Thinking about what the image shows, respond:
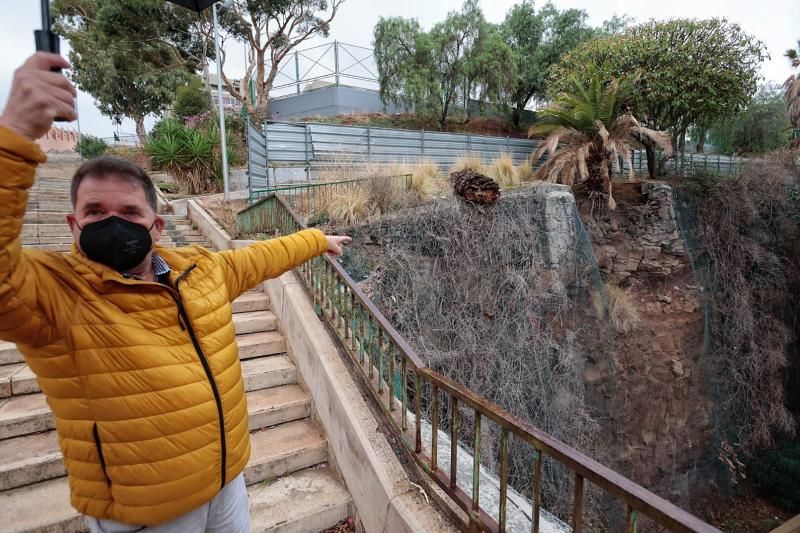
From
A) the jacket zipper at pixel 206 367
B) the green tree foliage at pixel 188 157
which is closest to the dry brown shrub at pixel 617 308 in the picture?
the jacket zipper at pixel 206 367

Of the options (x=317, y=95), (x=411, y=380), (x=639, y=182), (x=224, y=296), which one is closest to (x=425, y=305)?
(x=411, y=380)

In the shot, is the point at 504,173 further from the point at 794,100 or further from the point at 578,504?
the point at 794,100

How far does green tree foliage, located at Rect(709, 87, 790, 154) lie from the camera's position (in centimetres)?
2086

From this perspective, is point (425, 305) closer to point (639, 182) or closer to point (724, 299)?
point (639, 182)

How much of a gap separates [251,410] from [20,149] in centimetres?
259

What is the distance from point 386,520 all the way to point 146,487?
1374 mm

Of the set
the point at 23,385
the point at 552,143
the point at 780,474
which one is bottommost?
the point at 780,474

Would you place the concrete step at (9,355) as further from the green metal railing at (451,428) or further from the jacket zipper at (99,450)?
the jacket zipper at (99,450)

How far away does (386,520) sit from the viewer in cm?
219

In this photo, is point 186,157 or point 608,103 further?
point 186,157

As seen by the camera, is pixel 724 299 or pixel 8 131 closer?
pixel 8 131

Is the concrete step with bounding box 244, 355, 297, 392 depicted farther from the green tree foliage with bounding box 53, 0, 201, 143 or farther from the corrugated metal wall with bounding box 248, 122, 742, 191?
the green tree foliage with bounding box 53, 0, 201, 143

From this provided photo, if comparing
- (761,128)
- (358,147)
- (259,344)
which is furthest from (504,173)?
(761,128)

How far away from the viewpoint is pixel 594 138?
920cm
